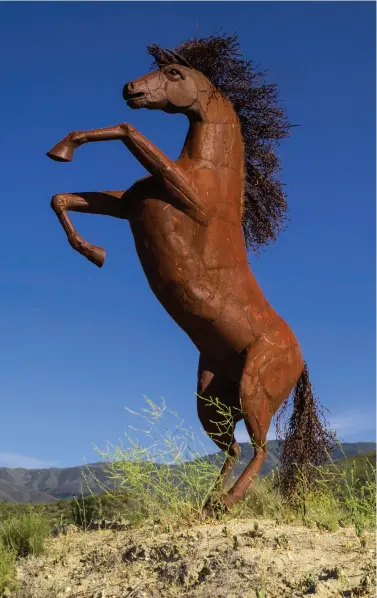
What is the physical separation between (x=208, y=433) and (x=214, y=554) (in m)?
2.35

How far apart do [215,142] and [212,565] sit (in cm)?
429

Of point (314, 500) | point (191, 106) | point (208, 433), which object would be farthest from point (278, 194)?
point (314, 500)

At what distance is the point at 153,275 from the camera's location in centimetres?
754

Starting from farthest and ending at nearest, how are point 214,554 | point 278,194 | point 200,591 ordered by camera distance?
point 278,194 → point 214,554 → point 200,591

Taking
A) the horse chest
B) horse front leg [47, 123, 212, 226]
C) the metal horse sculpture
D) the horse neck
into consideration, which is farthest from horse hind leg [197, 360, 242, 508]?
the horse neck

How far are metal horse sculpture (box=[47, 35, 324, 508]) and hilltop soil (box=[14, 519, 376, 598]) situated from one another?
84 centimetres

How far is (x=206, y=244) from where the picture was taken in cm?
754

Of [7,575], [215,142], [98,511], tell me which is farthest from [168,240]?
[98,511]

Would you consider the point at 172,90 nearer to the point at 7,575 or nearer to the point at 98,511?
the point at 7,575

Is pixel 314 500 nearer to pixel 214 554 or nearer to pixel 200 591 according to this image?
pixel 214 554

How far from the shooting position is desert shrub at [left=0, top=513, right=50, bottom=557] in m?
7.66

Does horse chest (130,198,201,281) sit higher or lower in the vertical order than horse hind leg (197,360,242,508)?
higher

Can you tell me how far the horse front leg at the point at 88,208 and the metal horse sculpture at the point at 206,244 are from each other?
0.01m

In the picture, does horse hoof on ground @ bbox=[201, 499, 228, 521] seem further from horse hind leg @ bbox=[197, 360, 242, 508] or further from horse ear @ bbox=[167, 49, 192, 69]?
horse ear @ bbox=[167, 49, 192, 69]
